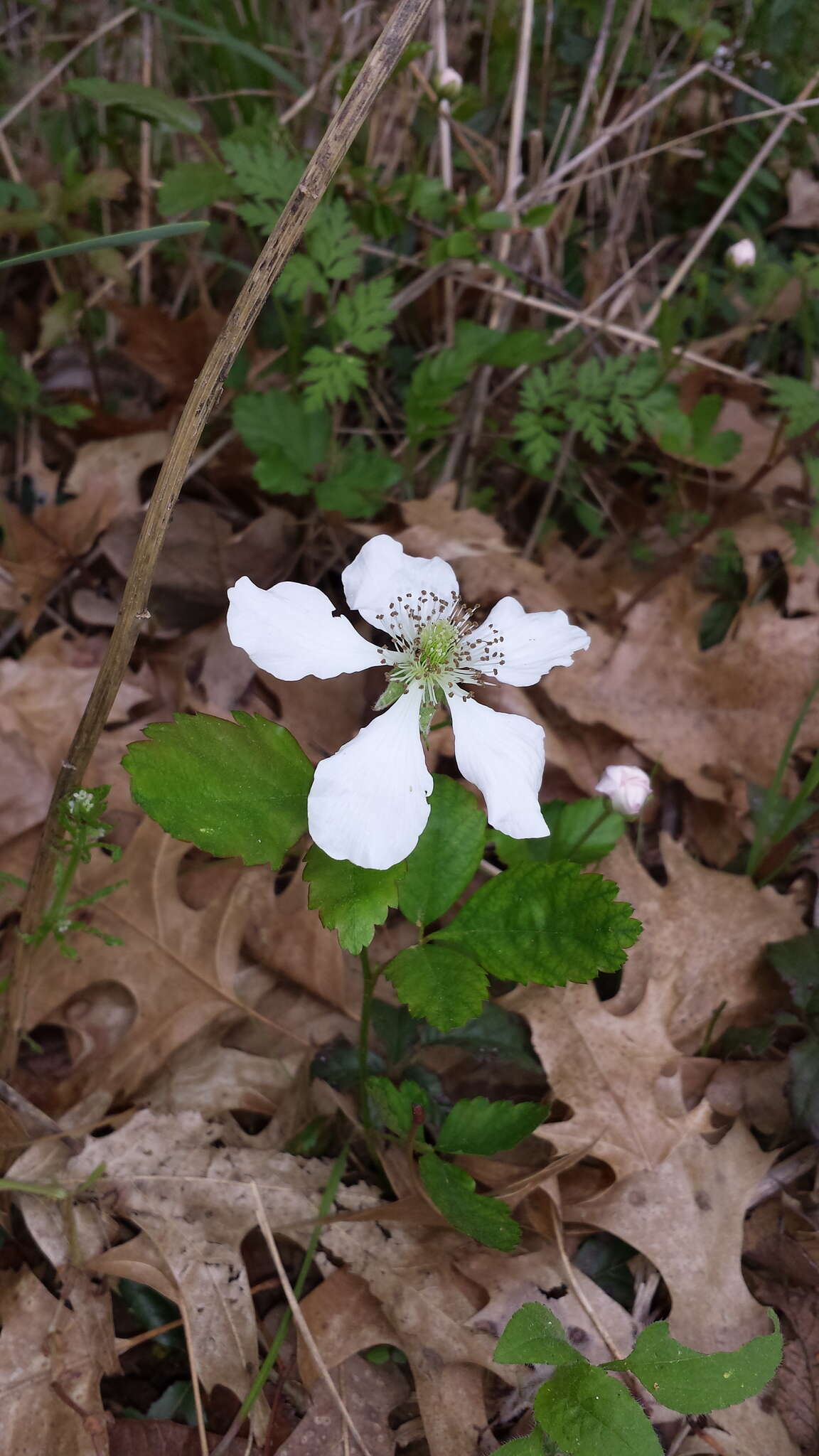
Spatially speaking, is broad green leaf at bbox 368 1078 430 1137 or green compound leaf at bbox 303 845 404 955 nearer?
green compound leaf at bbox 303 845 404 955

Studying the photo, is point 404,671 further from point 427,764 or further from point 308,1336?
point 308,1336

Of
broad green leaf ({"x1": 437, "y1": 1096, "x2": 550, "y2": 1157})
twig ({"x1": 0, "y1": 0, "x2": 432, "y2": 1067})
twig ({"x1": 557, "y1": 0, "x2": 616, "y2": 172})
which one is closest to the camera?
twig ({"x1": 0, "y1": 0, "x2": 432, "y2": 1067})

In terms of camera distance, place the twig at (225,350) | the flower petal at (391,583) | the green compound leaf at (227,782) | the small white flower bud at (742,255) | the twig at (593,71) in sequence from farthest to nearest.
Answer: the twig at (593,71), the small white flower bud at (742,255), the flower petal at (391,583), the green compound leaf at (227,782), the twig at (225,350)

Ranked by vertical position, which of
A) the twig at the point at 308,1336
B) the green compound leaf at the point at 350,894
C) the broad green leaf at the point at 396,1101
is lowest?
the twig at the point at 308,1336

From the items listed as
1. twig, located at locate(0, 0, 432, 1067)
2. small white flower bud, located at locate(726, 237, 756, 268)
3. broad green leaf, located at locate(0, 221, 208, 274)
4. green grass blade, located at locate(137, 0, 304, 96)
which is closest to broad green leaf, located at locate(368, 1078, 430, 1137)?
twig, located at locate(0, 0, 432, 1067)

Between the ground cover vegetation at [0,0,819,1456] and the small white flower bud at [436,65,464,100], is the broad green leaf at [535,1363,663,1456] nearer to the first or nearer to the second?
the ground cover vegetation at [0,0,819,1456]

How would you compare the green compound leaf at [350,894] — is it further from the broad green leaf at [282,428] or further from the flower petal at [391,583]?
the broad green leaf at [282,428]

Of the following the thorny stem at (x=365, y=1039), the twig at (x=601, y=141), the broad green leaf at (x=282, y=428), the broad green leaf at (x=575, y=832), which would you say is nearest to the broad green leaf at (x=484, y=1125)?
the thorny stem at (x=365, y=1039)

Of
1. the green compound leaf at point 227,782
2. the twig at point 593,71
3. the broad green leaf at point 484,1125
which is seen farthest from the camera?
the twig at point 593,71
